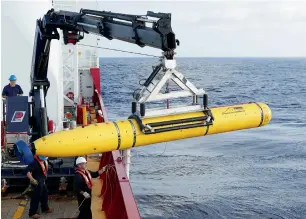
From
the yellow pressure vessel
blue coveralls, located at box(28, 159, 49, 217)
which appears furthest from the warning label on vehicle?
blue coveralls, located at box(28, 159, 49, 217)

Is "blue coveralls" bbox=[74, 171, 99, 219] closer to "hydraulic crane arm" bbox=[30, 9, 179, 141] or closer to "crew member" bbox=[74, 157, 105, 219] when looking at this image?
"crew member" bbox=[74, 157, 105, 219]

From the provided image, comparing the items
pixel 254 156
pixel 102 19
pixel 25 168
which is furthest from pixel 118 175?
pixel 254 156

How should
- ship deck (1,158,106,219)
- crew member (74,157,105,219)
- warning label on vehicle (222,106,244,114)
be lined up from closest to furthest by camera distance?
warning label on vehicle (222,106,244,114) → crew member (74,157,105,219) → ship deck (1,158,106,219)

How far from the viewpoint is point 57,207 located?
8969mm

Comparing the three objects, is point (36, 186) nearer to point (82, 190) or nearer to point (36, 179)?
point (36, 179)

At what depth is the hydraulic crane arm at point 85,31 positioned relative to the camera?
577 centimetres

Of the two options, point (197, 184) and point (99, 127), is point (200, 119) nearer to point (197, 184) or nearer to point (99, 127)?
point (99, 127)

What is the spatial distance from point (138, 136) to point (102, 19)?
7.94 feet

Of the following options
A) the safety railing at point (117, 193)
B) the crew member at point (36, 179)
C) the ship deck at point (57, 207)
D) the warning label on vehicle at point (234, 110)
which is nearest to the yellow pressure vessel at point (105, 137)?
the warning label on vehicle at point (234, 110)

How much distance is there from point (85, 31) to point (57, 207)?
12.0 ft

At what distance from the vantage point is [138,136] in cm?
640

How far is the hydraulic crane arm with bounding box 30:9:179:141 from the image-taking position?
5773 millimetres

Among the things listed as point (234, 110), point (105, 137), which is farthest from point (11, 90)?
point (234, 110)

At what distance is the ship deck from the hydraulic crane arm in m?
1.47
